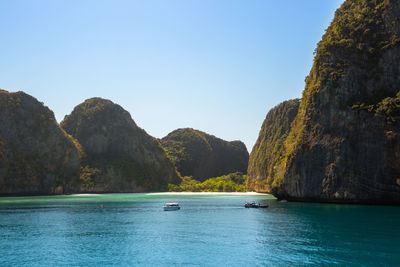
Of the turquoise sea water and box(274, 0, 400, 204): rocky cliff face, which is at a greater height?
box(274, 0, 400, 204): rocky cliff face

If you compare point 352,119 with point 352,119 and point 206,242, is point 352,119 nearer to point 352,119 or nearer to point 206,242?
point 352,119

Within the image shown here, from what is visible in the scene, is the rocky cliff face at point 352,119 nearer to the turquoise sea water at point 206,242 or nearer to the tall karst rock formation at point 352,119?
the tall karst rock formation at point 352,119

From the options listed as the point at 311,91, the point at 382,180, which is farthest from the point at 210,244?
the point at 311,91

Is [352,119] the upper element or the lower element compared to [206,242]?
upper

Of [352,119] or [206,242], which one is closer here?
[206,242]

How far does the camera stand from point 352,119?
101 meters

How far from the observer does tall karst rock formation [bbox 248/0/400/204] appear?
94.0m

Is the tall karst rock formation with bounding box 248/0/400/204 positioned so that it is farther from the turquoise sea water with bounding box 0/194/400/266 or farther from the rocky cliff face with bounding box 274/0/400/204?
the turquoise sea water with bounding box 0/194/400/266

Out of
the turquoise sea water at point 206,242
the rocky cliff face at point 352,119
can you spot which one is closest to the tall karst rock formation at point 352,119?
the rocky cliff face at point 352,119

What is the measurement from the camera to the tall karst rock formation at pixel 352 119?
94.0m

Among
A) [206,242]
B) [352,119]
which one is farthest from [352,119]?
[206,242]

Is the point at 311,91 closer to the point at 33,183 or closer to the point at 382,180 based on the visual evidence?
the point at 382,180

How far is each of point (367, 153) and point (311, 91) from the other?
3185cm

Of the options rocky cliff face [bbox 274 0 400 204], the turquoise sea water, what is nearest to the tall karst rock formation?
rocky cliff face [bbox 274 0 400 204]
